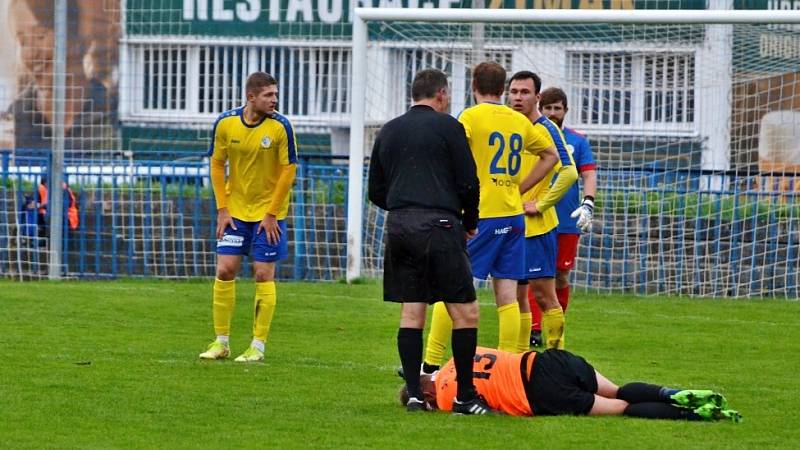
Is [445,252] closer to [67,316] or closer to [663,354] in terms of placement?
[663,354]

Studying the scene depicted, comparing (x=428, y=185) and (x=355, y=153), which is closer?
(x=428, y=185)

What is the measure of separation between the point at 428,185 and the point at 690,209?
462 inches

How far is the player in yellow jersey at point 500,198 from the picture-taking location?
960 centimetres

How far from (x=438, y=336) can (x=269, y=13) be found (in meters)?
14.2

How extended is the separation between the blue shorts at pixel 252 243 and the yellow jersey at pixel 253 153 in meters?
0.07

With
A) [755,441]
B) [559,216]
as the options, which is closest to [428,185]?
[755,441]

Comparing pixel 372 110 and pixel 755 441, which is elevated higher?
pixel 372 110

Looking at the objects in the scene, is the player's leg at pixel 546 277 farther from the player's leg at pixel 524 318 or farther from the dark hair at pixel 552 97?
the dark hair at pixel 552 97

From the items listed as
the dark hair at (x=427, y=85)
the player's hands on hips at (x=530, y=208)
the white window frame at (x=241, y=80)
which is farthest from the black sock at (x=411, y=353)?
the white window frame at (x=241, y=80)

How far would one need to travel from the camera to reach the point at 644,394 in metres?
8.54

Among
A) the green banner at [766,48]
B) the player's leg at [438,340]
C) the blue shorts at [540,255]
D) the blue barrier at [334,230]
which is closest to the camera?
the player's leg at [438,340]

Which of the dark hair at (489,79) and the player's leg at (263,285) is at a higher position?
the dark hair at (489,79)

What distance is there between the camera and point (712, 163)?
64.6 ft

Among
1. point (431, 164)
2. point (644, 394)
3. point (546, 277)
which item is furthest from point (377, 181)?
point (546, 277)
